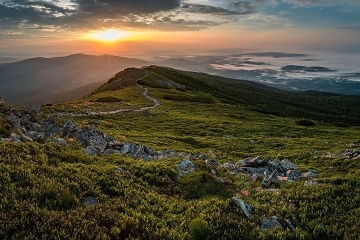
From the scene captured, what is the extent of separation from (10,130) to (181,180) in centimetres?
1195

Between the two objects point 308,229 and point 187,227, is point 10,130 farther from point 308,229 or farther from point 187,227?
point 308,229

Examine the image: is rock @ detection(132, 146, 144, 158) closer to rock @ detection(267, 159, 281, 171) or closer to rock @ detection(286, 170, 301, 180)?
rock @ detection(267, 159, 281, 171)

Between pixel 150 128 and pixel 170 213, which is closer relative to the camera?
pixel 170 213

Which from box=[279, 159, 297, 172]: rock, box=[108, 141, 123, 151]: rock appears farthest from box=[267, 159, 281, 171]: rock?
box=[108, 141, 123, 151]: rock

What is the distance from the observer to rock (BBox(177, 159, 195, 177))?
18391 mm

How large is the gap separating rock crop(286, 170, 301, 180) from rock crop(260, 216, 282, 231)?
7588 millimetres

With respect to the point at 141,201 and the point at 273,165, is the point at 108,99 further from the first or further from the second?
the point at 141,201

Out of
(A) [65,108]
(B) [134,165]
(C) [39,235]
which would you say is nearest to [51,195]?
(C) [39,235]

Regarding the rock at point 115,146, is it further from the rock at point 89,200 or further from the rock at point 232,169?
the rock at point 89,200

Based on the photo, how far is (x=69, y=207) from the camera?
Result: 11688 millimetres

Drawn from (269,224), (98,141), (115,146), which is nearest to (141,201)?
(269,224)

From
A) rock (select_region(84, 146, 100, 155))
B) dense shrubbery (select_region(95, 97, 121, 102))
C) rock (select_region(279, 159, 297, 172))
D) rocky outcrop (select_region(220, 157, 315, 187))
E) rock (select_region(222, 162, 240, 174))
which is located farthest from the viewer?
dense shrubbery (select_region(95, 97, 121, 102))

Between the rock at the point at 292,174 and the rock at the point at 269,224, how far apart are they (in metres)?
7.59

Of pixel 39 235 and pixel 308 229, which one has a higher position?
pixel 39 235
